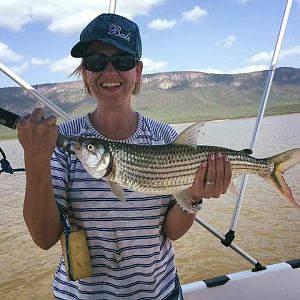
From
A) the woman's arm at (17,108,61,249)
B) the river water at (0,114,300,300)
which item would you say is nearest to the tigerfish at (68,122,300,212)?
the woman's arm at (17,108,61,249)

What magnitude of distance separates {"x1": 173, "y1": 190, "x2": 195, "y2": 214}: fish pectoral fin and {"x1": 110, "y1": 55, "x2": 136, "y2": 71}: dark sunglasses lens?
0.91 meters

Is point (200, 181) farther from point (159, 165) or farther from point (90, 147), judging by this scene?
point (90, 147)

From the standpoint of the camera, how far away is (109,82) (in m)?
2.84

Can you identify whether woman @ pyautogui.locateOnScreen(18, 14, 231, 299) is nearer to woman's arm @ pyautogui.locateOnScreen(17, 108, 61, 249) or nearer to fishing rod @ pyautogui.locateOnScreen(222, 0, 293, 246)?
woman's arm @ pyautogui.locateOnScreen(17, 108, 61, 249)

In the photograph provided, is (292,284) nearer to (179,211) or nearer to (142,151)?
(179,211)

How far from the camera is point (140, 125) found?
3.06 meters

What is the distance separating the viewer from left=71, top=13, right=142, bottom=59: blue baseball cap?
2834 millimetres

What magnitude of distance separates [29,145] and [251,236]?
11379 mm

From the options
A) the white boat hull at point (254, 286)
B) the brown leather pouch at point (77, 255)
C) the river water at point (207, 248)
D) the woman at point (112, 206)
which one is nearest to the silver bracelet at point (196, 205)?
the woman at point (112, 206)

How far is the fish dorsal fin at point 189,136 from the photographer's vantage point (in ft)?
9.46

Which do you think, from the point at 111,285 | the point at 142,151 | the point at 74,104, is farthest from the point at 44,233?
the point at 74,104

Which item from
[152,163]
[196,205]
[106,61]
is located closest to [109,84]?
[106,61]

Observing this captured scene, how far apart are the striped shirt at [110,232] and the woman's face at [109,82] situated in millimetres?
270

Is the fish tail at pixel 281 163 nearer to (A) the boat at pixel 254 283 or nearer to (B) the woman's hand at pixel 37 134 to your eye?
(B) the woman's hand at pixel 37 134
